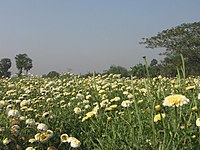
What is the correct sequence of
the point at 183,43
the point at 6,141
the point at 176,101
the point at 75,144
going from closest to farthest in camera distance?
the point at 176,101 < the point at 75,144 < the point at 6,141 < the point at 183,43

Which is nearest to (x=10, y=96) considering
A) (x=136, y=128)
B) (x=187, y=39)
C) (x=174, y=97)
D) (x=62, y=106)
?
(x=62, y=106)

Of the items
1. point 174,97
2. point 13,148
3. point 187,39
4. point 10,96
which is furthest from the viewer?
point 187,39

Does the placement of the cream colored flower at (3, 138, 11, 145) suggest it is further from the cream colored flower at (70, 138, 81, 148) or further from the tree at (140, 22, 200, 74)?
the tree at (140, 22, 200, 74)

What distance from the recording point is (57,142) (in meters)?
3.31

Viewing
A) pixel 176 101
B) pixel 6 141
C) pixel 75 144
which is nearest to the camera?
pixel 176 101

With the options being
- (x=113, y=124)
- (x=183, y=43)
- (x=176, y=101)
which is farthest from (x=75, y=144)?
(x=183, y=43)

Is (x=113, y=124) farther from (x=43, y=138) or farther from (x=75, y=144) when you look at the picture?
(x=43, y=138)

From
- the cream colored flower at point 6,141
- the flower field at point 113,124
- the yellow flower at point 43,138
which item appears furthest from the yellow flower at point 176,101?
the cream colored flower at point 6,141

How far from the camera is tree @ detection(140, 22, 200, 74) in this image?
84.3 feet

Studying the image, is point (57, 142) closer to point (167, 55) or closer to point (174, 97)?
point (174, 97)

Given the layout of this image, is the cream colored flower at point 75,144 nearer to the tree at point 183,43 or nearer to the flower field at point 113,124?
the flower field at point 113,124

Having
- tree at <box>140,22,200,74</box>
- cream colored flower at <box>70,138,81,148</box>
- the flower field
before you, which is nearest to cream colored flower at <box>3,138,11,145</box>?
the flower field

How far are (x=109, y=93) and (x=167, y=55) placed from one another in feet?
72.9

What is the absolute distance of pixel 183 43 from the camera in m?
26.1
